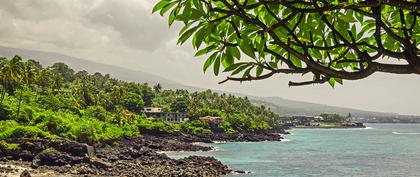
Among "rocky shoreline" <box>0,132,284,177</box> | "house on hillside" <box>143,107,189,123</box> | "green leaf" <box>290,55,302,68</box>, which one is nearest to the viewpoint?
"green leaf" <box>290,55,302,68</box>

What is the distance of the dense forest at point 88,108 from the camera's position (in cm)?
4969

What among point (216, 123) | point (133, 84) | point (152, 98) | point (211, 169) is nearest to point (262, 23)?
point (211, 169)

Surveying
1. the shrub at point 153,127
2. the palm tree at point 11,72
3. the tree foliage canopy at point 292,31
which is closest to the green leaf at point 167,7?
the tree foliage canopy at point 292,31

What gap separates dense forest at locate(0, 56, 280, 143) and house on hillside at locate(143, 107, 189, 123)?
2967 mm

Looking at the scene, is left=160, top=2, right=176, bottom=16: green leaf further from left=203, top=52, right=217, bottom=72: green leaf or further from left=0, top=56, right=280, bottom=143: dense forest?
left=0, top=56, right=280, bottom=143: dense forest

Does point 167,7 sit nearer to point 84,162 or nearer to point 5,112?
point 84,162

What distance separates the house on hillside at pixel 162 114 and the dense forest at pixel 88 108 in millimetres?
2967

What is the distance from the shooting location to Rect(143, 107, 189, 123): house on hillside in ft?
309

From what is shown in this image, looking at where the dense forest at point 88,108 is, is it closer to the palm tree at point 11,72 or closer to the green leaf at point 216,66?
the palm tree at point 11,72

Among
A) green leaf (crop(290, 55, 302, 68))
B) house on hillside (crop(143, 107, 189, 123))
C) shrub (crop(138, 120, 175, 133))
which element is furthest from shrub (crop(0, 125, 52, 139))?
house on hillside (crop(143, 107, 189, 123))

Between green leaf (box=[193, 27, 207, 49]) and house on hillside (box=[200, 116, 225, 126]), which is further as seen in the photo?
house on hillside (box=[200, 116, 225, 126])

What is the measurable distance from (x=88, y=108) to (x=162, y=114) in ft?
89.4

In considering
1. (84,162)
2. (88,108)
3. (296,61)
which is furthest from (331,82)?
(88,108)

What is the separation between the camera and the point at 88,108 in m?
70.2
